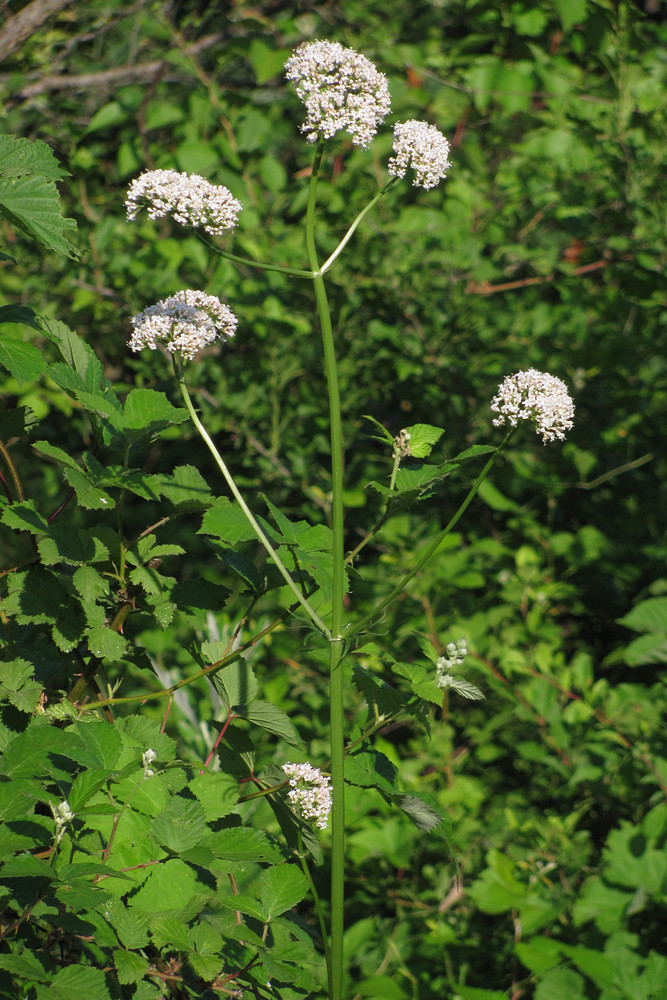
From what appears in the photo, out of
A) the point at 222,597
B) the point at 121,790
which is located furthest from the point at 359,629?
the point at 121,790

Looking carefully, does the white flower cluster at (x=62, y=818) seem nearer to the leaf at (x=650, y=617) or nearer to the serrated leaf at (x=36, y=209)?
the serrated leaf at (x=36, y=209)

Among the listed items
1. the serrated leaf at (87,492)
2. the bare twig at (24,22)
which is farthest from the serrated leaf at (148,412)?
the bare twig at (24,22)

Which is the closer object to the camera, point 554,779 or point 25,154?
point 25,154

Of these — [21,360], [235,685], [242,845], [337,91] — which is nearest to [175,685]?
[235,685]

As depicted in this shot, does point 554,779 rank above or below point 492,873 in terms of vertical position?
below

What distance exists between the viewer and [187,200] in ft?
3.98

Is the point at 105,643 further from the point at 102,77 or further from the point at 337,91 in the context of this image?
the point at 102,77

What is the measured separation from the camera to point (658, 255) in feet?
10.0

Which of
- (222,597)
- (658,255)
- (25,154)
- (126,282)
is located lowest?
(658,255)

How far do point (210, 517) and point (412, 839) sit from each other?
4.78ft

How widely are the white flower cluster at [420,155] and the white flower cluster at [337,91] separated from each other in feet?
0.18

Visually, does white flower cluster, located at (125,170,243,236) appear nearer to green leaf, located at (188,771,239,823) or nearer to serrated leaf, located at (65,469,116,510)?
serrated leaf, located at (65,469,116,510)

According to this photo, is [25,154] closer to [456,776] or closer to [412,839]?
[412,839]

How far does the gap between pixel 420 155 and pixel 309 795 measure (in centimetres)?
93
